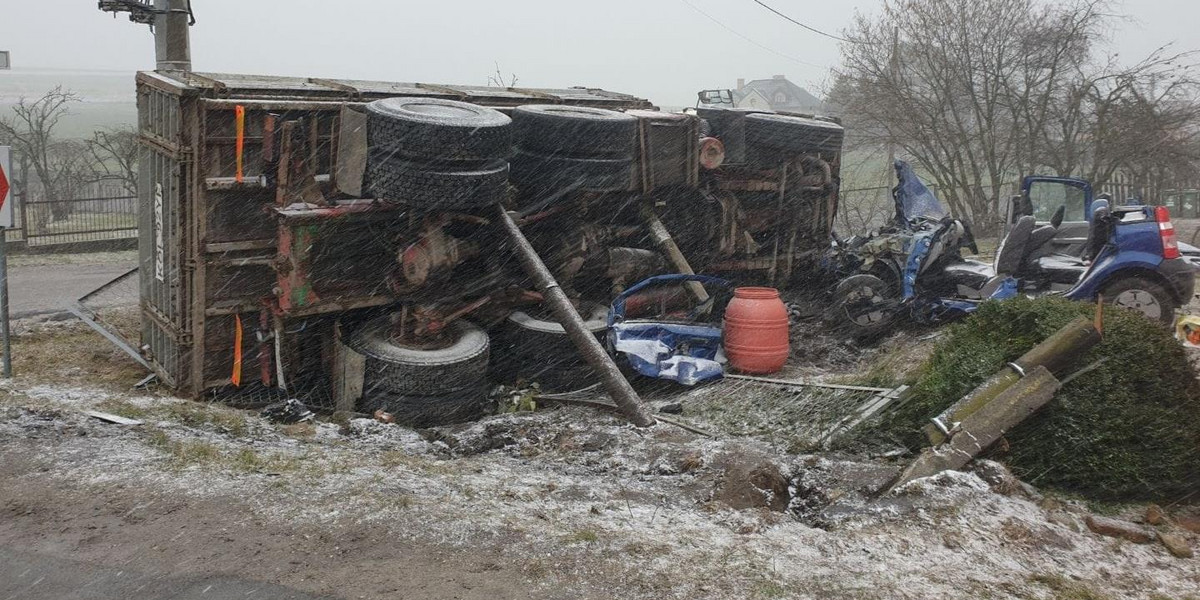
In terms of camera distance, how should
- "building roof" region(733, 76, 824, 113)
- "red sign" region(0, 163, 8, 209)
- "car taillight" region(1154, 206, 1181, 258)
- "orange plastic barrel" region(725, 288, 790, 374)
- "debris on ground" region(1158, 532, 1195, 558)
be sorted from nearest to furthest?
"debris on ground" region(1158, 532, 1195, 558) < "orange plastic barrel" region(725, 288, 790, 374) < "red sign" region(0, 163, 8, 209) < "car taillight" region(1154, 206, 1181, 258) < "building roof" region(733, 76, 824, 113)

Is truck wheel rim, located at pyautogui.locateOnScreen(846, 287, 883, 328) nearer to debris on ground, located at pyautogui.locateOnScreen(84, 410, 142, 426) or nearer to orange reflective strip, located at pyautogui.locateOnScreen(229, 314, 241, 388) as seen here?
orange reflective strip, located at pyautogui.locateOnScreen(229, 314, 241, 388)

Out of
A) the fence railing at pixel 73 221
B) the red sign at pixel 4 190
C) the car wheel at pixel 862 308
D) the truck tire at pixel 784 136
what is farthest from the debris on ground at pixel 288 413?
the fence railing at pixel 73 221

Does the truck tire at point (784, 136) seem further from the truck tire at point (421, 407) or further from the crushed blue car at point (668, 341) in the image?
the truck tire at point (421, 407)

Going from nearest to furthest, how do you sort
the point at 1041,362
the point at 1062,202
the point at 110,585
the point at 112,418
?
the point at 110,585
the point at 1041,362
the point at 112,418
the point at 1062,202

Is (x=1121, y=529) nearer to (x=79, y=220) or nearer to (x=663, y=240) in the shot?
(x=663, y=240)

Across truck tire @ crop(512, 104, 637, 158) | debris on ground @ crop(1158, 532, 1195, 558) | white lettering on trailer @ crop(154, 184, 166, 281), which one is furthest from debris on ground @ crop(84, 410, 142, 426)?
debris on ground @ crop(1158, 532, 1195, 558)

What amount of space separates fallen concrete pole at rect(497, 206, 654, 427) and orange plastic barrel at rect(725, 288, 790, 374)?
3.36 feet

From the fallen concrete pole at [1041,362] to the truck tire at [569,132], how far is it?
428cm

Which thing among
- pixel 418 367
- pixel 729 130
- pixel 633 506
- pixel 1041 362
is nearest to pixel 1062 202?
pixel 729 130

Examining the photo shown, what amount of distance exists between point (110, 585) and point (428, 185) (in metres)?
3.66

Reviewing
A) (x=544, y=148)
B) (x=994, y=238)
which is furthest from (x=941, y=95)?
(x=544, y=148)

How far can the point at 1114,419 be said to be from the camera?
4727 mm

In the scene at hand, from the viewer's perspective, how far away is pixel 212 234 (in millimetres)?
6867

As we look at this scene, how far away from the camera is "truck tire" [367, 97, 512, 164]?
6566 millimetres
